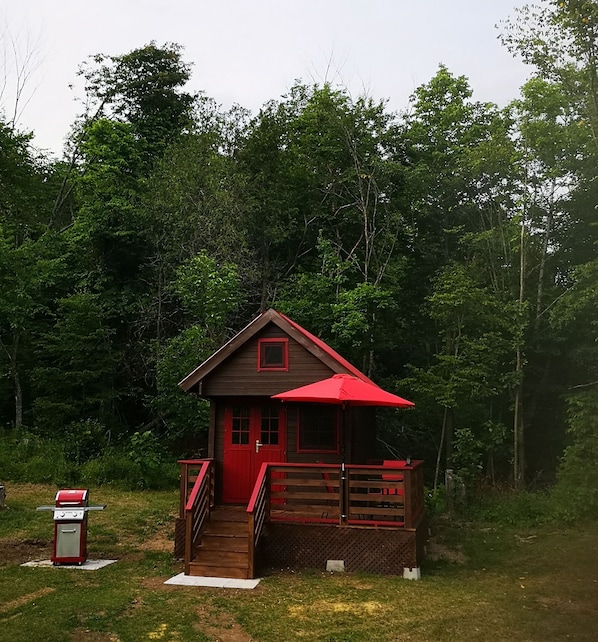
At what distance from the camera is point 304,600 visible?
678cm

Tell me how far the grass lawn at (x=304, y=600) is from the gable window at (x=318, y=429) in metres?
2.37

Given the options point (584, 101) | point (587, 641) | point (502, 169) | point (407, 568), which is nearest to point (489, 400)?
point (502, 169)

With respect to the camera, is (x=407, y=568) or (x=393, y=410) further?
(x=393, y=410)

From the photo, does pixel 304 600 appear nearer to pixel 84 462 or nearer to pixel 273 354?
pixel 273 354

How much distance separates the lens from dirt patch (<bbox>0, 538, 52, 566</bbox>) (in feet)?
27.6

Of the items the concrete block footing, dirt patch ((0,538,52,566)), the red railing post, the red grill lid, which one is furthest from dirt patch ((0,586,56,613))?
the red railing post

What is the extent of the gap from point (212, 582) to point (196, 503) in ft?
3.71

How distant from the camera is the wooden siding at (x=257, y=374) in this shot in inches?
389

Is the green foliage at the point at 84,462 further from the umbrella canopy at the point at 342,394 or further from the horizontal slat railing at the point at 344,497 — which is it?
the umbrella canopy at the point at 342,394

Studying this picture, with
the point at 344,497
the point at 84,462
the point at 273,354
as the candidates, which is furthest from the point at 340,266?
the point at 344,497

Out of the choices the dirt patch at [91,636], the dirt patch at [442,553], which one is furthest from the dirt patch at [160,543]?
the dirt patch at [442,553]

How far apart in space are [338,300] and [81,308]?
8.30 meters

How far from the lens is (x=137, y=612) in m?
6.24

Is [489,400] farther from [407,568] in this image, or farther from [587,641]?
[587,641]
